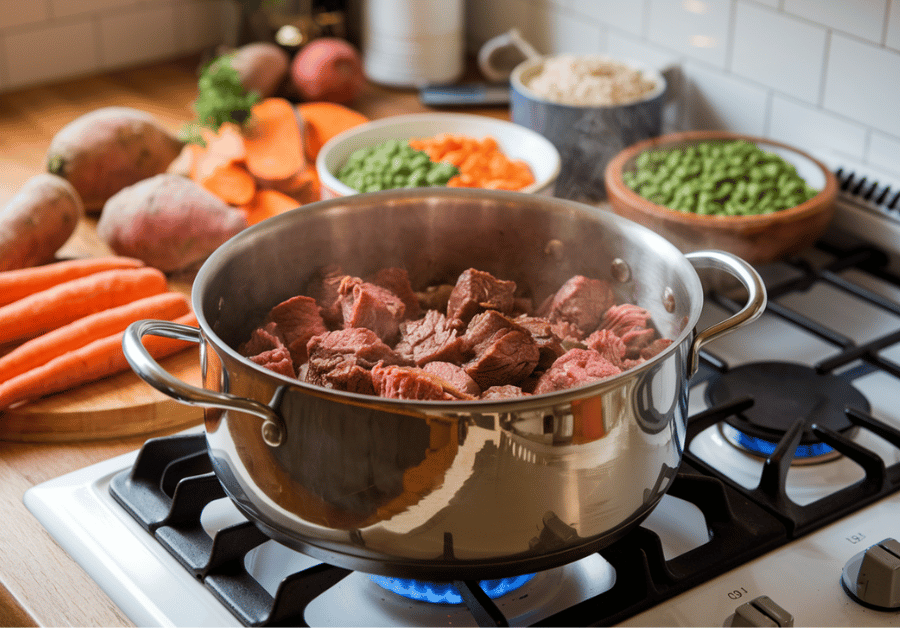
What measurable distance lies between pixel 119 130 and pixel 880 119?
1.09 metres

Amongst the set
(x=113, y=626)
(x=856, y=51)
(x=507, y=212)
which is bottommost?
(x=113, y=626)

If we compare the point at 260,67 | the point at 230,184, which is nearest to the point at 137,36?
the point at 260,67

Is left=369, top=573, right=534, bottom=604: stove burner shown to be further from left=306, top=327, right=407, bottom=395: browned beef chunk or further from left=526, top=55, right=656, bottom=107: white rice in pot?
left=526, top=55, right=656, bottom=107: white rice in pot

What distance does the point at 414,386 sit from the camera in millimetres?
709


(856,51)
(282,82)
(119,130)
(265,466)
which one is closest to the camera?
(265,466)

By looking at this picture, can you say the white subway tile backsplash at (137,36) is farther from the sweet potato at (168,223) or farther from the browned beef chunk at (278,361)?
the browned beef chunk at (278,361)

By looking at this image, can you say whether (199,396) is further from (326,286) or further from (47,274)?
(47,274)

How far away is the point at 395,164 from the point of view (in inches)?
49.8

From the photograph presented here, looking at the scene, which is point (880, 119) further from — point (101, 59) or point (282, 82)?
point (101, 59)

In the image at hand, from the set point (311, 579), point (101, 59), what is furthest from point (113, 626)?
point (101, 59)

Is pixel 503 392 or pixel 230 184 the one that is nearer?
pixel 503 392

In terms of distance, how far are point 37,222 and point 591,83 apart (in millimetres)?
823

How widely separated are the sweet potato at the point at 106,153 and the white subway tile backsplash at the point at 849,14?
0.97 meters

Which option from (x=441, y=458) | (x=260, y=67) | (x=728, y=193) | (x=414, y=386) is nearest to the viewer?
(x=441, y=458)
